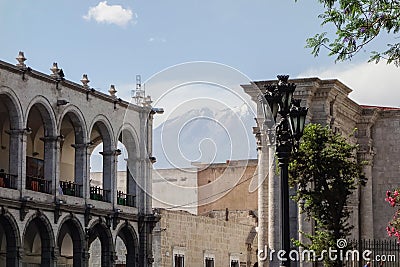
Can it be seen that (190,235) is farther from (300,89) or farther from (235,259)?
(300,89)

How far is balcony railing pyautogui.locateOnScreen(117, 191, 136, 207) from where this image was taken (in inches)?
1677

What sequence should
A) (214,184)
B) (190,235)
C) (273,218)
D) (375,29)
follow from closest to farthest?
(375,29) < (273,218) < (190,235) < (214,184)

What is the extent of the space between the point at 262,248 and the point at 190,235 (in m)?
4.33

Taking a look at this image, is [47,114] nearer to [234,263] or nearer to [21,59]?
[21,59]

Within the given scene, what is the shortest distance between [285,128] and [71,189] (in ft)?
73.1

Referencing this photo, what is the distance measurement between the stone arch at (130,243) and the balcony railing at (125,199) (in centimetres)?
107

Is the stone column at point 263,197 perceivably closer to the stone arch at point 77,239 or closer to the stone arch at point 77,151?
the stone arch at point 77,151

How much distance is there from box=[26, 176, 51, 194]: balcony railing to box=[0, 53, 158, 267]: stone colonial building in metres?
0.04

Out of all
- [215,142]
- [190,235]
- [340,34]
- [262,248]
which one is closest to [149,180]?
[190,235]

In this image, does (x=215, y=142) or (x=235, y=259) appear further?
(x=235, y=259)

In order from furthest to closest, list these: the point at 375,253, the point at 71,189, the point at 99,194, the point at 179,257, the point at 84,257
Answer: the point at 179,257 → the point at 375,253 → the point at 99,194 → the point at 71,189 → the point at 84,257

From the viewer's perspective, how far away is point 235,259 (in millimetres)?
48562

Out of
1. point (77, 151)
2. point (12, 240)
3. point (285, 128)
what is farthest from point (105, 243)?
point (285, 128)

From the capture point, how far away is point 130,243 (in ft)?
141
